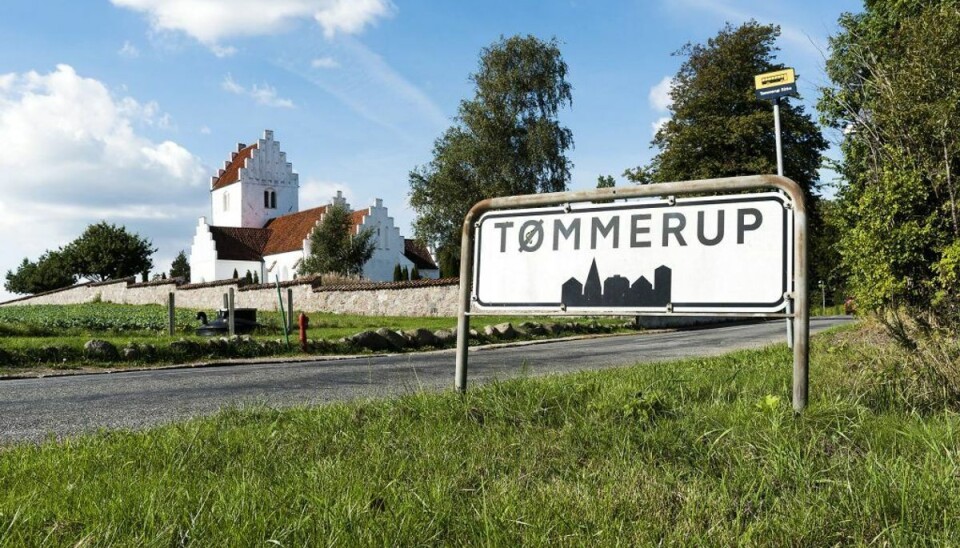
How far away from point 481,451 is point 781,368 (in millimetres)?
4892

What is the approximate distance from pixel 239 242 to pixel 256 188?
28.4 ft

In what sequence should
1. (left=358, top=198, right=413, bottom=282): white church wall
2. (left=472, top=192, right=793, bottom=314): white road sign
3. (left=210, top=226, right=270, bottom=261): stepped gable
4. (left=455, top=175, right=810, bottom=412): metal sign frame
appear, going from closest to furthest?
(left=455, top=175, right=810, bottom=412): metal sign frame → (left=472, top=192, right=793, bottom=314): white road sign → (left=358, top=198, right=413, bottom=282): white church wall → (left=210, top=226, right=270, bottom=261): stepped gable

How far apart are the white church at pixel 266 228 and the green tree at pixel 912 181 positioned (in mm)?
47896

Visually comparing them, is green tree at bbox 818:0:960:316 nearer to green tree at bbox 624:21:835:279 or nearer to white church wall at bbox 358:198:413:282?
green tree at bbox 624:21:835:279

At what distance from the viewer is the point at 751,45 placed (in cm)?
4028

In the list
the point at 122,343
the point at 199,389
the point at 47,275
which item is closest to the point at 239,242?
the point at 47,275

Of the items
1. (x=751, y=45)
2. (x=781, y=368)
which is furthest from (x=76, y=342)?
(x=751, y=45)

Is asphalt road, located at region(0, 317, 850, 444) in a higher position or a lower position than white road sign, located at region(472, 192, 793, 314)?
lower

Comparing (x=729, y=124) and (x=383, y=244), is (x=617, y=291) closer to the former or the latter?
(x=729, y=124)

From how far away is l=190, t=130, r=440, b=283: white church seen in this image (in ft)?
221

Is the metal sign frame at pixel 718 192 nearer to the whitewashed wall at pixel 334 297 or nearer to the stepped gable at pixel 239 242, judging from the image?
the whitewashed wall at pixel 334 297

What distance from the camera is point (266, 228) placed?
7512 centimetres

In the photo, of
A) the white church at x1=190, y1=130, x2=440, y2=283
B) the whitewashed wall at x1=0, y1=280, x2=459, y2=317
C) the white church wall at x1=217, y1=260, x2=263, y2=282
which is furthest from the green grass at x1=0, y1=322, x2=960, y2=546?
the white church wall at x1=217, y1=260, x2=263, y2=282

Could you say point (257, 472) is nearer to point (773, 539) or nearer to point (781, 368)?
point (773, 539)
